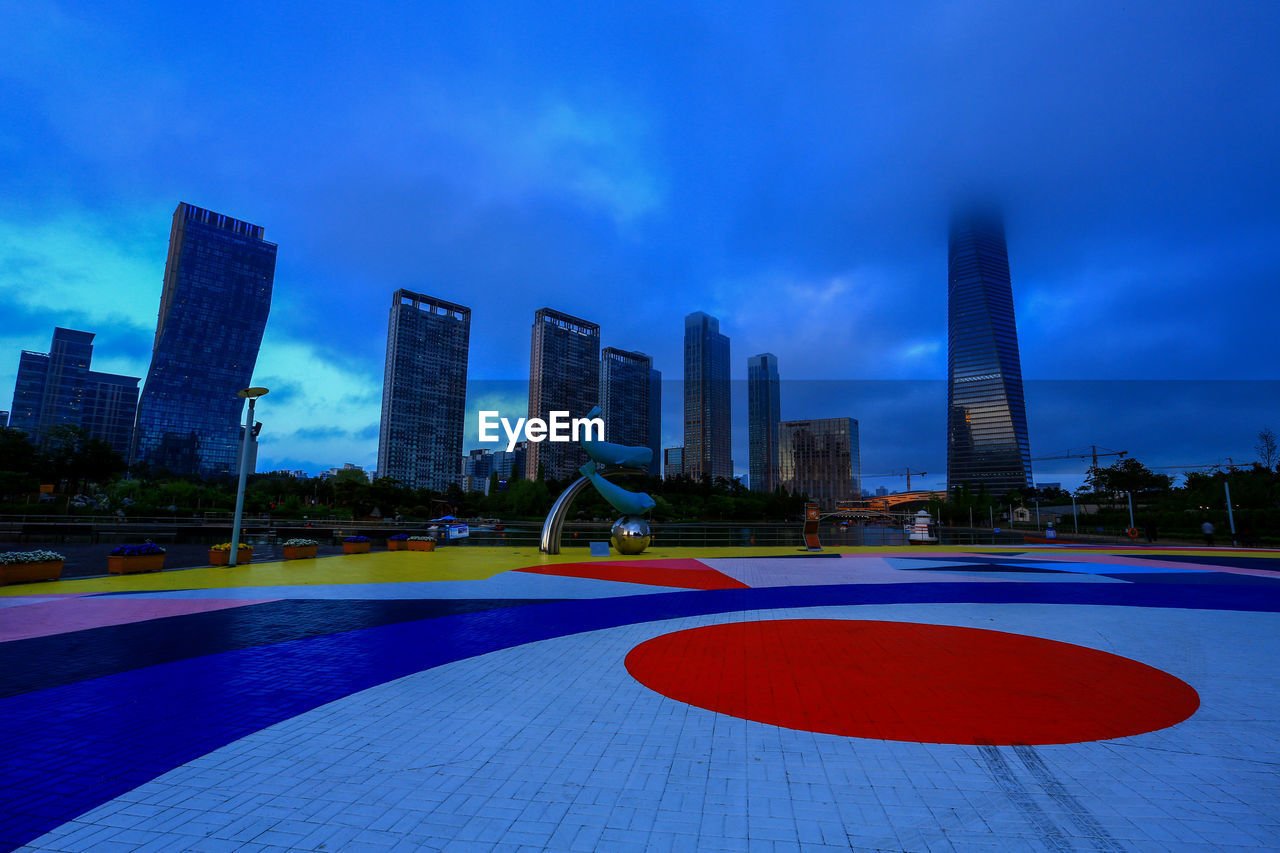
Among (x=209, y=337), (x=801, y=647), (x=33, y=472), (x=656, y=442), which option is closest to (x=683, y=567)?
(x=801, y=647)

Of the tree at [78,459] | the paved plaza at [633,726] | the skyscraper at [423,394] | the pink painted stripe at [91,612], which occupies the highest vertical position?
the skyscraper at [423,394]

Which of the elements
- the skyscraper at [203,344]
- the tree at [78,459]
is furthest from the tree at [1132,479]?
the skyscraper at [203,344]

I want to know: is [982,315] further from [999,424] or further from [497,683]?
[497,683]

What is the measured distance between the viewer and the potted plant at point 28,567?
13.2 meters

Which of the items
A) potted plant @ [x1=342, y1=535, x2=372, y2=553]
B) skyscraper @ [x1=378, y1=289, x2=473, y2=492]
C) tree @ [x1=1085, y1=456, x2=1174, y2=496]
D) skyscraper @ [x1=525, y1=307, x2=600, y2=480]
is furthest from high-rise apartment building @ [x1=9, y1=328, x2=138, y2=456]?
tree @ [x1=1085, y1=456, x2=1174, y2=496]

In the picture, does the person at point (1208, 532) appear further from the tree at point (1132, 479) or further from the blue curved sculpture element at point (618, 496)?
the tree at point (1132, 479)

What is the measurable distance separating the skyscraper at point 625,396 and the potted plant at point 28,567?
13060 centimetres

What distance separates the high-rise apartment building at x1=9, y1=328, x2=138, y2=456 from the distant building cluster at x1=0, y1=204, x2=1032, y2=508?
0.34 meters

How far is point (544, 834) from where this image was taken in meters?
3.36

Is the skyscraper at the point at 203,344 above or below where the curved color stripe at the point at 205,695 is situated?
above

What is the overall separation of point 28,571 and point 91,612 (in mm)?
5765

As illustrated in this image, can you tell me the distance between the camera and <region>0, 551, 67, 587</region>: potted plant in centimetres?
1320

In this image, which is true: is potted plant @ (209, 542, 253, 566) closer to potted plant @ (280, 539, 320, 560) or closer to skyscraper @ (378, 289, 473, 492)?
potted plant @ (280, 539, 320, 560)

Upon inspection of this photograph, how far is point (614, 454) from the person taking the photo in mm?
23359
